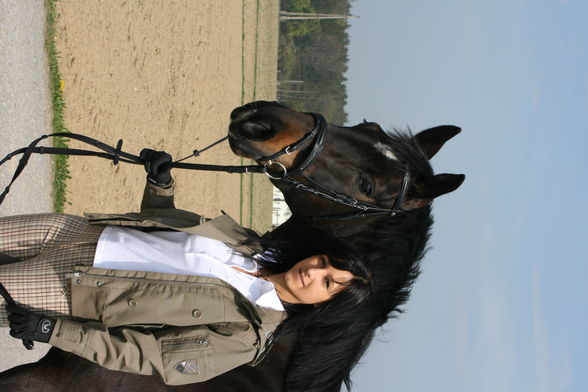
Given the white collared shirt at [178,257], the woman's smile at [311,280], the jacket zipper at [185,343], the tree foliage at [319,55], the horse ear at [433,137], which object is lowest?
the jacket zipper at [185,343]

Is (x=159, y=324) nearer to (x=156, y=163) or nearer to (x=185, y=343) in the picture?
(x=185, y=343)

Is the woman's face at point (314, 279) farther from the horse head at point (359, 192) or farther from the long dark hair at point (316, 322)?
the horse head at point (359, 192)

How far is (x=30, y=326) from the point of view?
272 cm

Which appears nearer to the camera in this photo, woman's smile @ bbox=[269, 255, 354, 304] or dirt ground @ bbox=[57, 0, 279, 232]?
woman's smile @ bbox=[269, 255, 354, 304]

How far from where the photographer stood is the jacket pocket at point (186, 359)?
115 inches

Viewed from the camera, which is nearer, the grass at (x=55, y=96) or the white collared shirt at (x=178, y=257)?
the white collared shirt at (x=178, y=257)

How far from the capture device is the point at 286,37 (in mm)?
58719

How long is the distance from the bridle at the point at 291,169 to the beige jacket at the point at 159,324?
632 mm

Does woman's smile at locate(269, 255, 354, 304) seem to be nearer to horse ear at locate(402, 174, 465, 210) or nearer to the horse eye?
the horse eye

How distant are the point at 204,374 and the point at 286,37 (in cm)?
5890

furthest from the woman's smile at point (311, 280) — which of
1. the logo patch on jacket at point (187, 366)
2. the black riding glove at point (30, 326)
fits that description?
the black riding glove at point (30, 326)

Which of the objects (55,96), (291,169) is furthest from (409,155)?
(55,96)

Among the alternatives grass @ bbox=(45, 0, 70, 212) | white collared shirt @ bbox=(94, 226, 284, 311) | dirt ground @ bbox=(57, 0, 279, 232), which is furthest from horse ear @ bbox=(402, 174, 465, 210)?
dirt ground @ bbox=(57, 0, 279, 232)

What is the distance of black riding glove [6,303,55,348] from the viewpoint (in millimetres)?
2695
